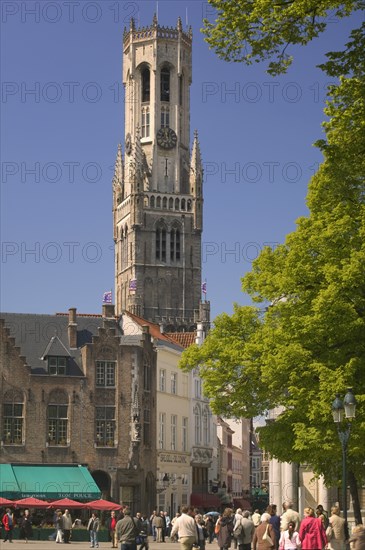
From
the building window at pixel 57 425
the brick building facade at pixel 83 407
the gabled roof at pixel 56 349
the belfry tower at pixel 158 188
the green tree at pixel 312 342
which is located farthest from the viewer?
the belfry tower at pixel 158 188

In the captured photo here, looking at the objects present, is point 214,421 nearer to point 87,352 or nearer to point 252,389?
point 87,352

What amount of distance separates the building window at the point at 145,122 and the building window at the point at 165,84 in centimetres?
249

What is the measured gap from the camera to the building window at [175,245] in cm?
13450

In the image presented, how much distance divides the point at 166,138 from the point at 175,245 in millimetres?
14095

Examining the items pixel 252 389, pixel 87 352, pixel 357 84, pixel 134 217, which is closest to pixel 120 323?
pixel 87 352

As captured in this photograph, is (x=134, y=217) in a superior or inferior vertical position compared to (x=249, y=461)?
superior

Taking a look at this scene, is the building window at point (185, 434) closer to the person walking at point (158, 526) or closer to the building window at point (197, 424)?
the building window at point (197, 424)

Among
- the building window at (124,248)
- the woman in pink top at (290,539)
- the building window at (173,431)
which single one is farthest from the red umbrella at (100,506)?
the building window at (124,248)

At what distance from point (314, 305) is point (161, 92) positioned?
4348 inches

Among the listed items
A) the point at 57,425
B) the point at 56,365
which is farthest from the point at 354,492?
the point at 56,365

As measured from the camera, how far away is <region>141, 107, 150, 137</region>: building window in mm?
140500

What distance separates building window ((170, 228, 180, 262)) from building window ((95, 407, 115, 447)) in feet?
233

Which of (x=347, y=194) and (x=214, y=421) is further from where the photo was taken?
(x=214, y=421)

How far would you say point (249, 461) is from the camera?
5581 inches
